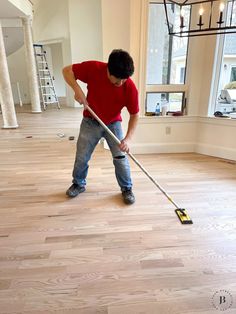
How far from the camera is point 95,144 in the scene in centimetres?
205

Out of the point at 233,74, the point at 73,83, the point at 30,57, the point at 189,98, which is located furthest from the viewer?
the point at 30,57

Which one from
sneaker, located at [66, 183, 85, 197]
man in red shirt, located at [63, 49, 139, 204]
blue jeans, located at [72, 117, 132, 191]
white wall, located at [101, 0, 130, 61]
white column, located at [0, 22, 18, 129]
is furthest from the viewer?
white column, located at [0, 22, 18, 129]

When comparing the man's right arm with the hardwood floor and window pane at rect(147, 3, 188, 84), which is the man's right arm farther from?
window pane at rect(147, 3, 188, 84)

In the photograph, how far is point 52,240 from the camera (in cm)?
160

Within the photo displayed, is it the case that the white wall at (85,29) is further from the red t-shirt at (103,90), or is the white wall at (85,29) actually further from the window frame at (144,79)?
the red t-shirt at (103,90)

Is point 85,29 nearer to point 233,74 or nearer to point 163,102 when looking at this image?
point 163,102

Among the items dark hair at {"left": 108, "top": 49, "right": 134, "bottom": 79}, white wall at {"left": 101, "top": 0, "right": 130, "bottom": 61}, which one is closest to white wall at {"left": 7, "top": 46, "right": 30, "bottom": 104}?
white wall at {"left": 101, "top": 0, "right": 130, "bottom": 61}

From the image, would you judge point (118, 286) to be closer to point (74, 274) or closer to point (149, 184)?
point (74, 274)

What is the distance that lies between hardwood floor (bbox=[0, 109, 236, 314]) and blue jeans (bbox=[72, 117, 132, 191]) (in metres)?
0.23

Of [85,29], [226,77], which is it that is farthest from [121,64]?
[85,29]

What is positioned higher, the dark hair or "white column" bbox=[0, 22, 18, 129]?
the dark hair

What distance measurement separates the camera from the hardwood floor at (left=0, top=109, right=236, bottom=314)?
1.19 m

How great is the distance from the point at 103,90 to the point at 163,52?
1.63 m

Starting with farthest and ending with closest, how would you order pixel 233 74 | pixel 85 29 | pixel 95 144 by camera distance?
pixel 85 29 → pixel 233 74 → pixel 95 144
